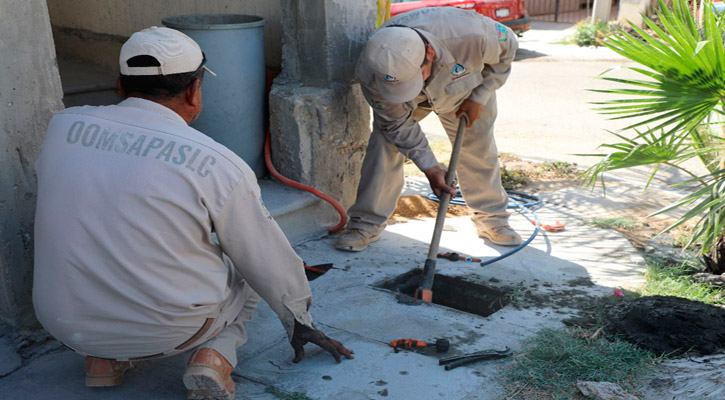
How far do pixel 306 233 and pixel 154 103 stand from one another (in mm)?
1926

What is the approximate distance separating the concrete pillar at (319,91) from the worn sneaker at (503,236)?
97cm

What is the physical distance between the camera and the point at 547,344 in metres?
2.90

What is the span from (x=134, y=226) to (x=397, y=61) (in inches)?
65.5

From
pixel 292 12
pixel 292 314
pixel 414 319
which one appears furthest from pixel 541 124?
pixel 292 314

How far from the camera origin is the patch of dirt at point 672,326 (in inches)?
110

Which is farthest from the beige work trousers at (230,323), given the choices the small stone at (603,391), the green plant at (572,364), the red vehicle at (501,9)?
the red vehicle at (501,9)

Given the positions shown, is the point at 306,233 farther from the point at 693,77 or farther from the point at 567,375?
the point at 693,77

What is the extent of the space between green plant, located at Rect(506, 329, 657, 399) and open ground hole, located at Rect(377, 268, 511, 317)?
599 millimetres

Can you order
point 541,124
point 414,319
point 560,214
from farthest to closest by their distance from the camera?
point 541,124 < point 560,214 < point 414,319

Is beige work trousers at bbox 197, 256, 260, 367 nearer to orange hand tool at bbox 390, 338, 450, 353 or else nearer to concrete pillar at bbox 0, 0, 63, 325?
orange hand tool at bbox 390, 338, 450, 353

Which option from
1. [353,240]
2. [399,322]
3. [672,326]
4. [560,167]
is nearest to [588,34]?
[560,167]

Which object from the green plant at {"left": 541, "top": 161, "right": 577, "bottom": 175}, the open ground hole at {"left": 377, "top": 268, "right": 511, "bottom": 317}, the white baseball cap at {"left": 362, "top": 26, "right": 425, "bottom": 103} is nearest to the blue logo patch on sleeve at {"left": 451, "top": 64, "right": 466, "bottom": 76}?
the white baseball cap at {"left": 362, "top": 26, "right": 425, "bottom": 103}

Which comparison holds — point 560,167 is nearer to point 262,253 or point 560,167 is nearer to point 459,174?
point 459,174

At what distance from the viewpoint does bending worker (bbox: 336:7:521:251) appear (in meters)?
3.47
